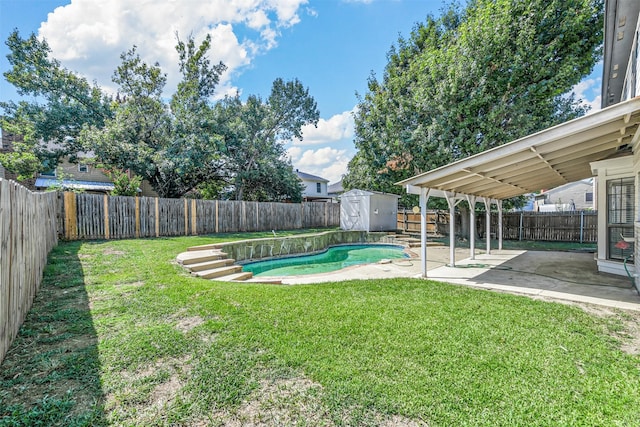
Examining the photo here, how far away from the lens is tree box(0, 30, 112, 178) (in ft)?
45.7

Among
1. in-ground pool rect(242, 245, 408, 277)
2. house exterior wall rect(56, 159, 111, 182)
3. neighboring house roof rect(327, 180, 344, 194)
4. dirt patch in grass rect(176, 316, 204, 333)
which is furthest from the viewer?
neighboring house roof rect(327, 180, 344, 194)

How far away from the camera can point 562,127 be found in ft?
14.4

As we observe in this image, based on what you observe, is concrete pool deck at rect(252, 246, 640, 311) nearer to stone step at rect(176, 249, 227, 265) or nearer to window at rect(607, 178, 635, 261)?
Result: window at rect(607, 178, 635, 261)

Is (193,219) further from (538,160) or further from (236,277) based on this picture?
(538,160)

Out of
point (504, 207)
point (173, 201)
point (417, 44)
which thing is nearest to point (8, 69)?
point (173, 201)

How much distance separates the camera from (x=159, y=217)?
12.2 m

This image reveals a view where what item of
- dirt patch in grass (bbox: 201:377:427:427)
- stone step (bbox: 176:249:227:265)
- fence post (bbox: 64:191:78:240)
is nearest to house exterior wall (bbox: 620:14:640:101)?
dirt patch in grass (bbox: 201:377:427:427)

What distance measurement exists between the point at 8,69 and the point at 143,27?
26.9 ft

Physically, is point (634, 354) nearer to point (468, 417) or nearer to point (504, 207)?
point (468, 417)

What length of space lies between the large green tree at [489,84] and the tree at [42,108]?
50.3 ft

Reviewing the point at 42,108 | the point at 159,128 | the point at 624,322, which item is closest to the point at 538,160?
the point at 624,322

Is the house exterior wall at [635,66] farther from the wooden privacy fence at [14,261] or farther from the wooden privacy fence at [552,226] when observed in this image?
the wooden privacy fence at [14,261]

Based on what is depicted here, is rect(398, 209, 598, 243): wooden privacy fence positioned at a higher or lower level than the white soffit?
lower

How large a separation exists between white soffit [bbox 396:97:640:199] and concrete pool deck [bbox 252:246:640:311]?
209 cm
